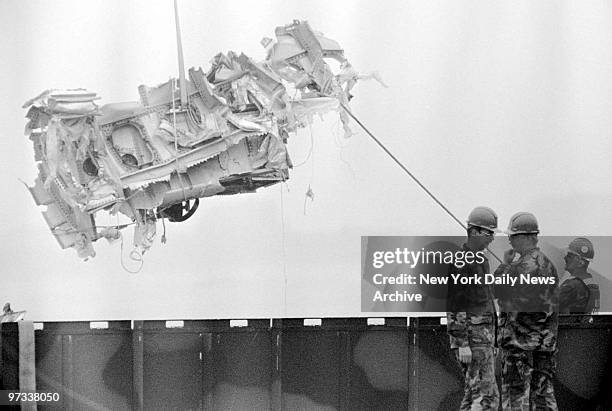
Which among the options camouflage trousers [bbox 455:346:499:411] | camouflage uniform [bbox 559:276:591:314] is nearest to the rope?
camouflage uniform [bbox 559:276:591:314]

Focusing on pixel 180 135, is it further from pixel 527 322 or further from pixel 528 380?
pixel 528 380

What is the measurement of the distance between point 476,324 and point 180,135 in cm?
164

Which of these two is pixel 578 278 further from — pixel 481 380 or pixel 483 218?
pixel 481 380

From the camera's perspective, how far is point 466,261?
4570 mm

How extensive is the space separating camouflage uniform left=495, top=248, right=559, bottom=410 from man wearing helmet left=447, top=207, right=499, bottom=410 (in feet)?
0.22

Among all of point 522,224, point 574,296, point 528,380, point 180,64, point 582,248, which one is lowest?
point 528,380

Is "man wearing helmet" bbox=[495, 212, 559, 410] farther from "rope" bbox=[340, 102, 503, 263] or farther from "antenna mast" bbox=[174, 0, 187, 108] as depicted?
"antenna mast" bbox=[174, 0, 187, 108]

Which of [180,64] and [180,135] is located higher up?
[180,64]

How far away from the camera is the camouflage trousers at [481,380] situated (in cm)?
450

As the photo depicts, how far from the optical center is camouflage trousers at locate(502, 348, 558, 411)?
14.8ft

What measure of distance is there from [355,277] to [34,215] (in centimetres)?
155

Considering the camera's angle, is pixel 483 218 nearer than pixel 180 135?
No

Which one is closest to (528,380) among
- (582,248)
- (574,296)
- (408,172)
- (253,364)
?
(574,296)

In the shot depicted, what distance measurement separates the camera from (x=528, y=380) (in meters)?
4.55
